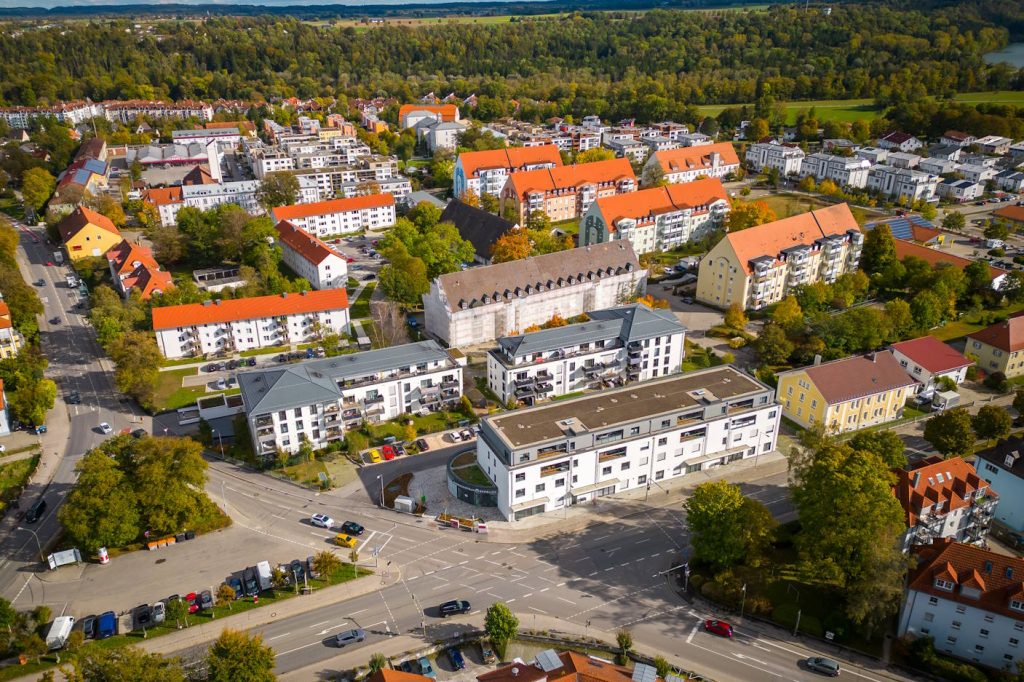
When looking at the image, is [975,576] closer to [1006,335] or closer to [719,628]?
[719,628]

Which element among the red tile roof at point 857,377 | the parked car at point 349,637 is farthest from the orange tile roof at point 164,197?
the red tile roof at point 857,377

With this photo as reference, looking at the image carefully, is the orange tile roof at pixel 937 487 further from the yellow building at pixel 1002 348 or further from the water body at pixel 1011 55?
the water body at pixel 1011 55

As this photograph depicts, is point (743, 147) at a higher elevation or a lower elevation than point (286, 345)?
higher

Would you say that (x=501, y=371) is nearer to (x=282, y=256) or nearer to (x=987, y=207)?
(x=282, y=256)

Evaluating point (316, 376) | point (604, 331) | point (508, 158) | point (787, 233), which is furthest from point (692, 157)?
point (316, 376)

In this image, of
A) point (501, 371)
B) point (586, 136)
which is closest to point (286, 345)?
point (501, 371)

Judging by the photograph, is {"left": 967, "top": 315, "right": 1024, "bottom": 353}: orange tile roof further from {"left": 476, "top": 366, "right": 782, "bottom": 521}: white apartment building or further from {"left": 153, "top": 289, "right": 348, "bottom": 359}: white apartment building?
{"left": 153, "top": 289, "right": 348, "bottom": 359}: white apartment building

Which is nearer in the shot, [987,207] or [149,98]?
[987,207]
